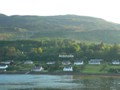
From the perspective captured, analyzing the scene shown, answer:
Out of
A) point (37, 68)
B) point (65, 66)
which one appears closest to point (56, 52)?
point (65, 66)

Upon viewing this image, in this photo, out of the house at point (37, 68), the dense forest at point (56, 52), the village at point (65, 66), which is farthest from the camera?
the dense forest at point (56, 52)

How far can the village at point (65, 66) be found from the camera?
81744 millimetres

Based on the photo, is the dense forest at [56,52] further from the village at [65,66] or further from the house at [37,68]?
the house at [37,68]

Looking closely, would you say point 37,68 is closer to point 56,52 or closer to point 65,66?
point 65,66

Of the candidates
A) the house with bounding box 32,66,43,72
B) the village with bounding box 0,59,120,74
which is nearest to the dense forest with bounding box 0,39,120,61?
the village with bounding box 0,59,120,74

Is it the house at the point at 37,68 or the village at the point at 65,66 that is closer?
the village at the point at 65,66

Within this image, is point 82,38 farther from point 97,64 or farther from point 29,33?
point 97,64

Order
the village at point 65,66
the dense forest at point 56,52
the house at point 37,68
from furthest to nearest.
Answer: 1. the dense forest at point 56,52
2. the house at point 37,68
3. the village at point 65,66

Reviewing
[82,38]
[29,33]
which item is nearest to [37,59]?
[82,38]

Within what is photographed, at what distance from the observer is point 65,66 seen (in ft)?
282

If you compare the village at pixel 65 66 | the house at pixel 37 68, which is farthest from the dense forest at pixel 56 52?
the house at pixel 37 68

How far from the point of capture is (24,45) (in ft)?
378

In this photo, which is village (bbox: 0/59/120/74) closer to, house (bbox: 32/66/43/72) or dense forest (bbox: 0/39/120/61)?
house (bbox: 32/66/43/72)

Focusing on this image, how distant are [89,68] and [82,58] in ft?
34.3
